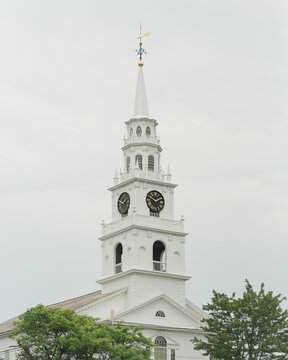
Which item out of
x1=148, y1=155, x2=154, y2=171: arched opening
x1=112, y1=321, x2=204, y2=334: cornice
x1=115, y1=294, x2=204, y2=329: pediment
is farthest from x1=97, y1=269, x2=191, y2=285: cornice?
x1=148, y1=155, x2=154, y2=171: arched opening

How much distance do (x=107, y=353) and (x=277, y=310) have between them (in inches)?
512

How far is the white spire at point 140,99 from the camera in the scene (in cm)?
8994

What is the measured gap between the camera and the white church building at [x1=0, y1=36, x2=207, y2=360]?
266 ft

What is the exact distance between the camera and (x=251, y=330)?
68125mm

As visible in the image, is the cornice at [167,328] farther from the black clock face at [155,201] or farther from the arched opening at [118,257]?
the black clock face at [155,201]

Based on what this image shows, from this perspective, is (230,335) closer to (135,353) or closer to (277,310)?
(277,310)

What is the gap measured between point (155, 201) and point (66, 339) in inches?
1064

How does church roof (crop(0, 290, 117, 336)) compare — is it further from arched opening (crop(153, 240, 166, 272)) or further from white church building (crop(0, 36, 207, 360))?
arched opening (crop(153, 240, 166, 272))

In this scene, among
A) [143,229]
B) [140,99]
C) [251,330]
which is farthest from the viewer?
[140,99]

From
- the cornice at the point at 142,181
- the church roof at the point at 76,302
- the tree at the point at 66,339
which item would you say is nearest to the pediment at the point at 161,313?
the church roof at the point at 76,302

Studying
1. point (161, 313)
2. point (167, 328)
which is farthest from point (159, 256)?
point (167, 328)

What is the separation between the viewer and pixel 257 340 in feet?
222

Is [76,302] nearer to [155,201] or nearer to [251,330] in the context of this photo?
[155,201]

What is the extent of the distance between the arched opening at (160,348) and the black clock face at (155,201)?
12101 mm
